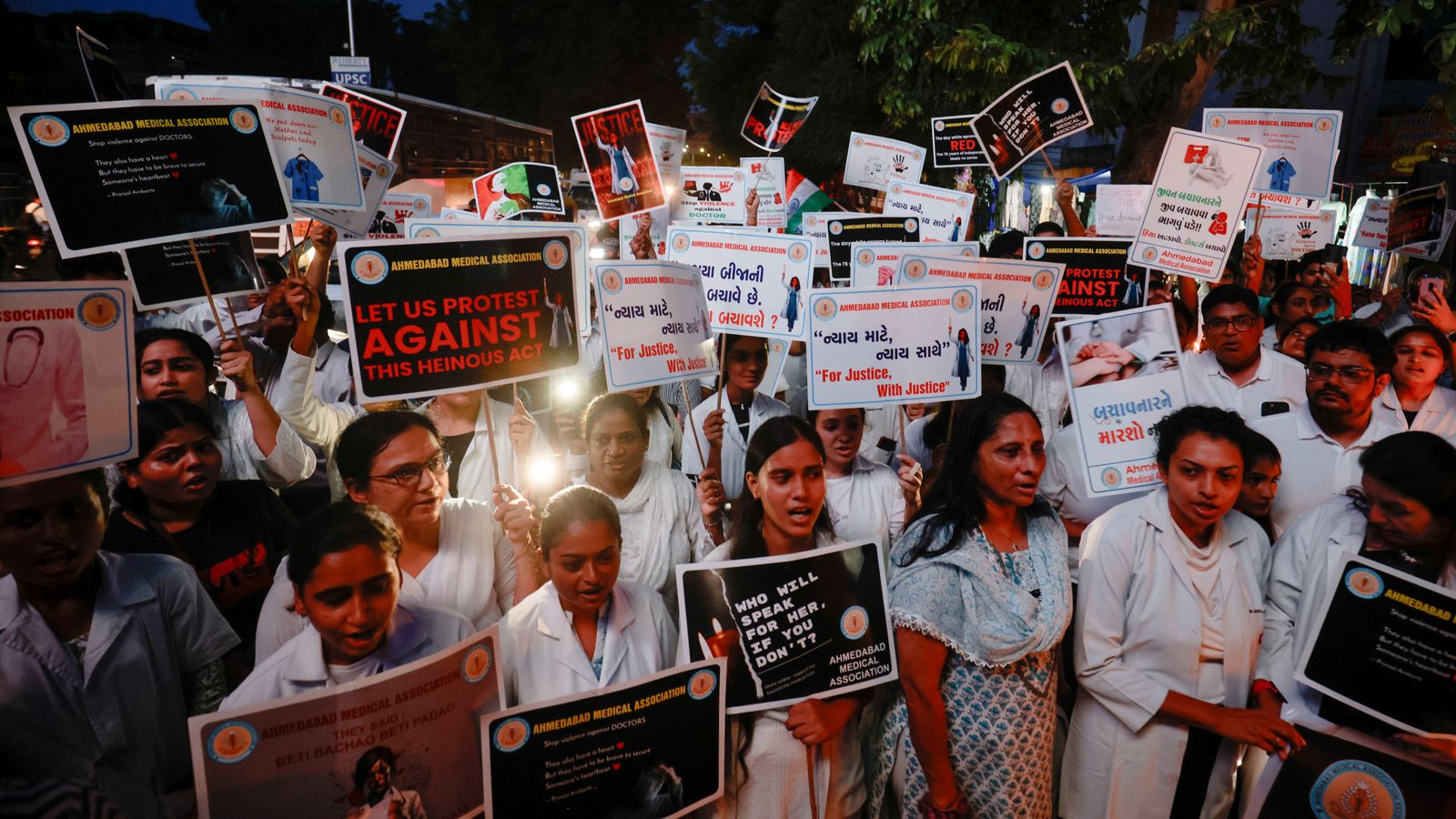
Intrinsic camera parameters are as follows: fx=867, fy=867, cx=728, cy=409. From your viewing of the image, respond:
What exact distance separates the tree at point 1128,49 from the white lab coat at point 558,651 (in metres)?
8.59

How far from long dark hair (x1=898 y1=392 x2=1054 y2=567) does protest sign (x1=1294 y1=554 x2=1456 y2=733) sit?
86 centimetres

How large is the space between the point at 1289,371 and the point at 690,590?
3.85m

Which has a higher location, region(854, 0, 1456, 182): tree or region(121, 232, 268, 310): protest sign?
region(854, 0, 1456, 182): tree

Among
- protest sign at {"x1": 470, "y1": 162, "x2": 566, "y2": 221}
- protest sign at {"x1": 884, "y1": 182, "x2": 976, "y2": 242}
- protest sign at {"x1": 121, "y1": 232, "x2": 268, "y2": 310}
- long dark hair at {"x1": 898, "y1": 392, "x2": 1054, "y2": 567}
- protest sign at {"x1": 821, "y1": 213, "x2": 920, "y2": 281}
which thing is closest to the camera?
long dark hair at {"x1": 898, "y1": 392, "x2": 1054, "y2": 567}

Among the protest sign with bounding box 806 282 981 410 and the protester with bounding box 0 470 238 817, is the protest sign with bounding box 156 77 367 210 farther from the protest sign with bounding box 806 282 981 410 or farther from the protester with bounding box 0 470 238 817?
the protest sign with bounding box 806 282 981 410

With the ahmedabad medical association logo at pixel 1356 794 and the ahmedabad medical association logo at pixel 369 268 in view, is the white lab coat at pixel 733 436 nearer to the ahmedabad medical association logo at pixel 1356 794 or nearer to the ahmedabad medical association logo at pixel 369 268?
the ahmedabad medical association logo at pixel 369 268

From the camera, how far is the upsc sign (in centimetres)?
1998

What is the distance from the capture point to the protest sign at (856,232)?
6613mm

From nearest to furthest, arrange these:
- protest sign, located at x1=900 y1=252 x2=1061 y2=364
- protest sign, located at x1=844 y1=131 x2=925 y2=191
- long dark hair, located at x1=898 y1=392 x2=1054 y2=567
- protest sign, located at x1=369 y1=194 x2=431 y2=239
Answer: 1. long dark hair, located at x1=898 y1=392 x2=1054 y2=567
2. protest sign, located at x1=900 y1=252 x2=1061 y2=364
3. protest sign, located at x1=369 y1=194 x2=431 y2=239
4. protest sign, located at x1=844 y1=131 x2=925 y2=191

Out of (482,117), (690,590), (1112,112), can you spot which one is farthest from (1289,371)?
(482,117)

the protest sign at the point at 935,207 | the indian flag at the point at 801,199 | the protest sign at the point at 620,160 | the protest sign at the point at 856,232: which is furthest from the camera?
the indian flag at the point at 801,199

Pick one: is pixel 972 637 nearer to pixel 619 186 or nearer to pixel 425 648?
pixel 425 648

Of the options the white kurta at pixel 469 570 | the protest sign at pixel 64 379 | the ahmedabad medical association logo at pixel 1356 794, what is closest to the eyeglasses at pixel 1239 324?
the ahmedabad medical association logo at pixel 1356 794

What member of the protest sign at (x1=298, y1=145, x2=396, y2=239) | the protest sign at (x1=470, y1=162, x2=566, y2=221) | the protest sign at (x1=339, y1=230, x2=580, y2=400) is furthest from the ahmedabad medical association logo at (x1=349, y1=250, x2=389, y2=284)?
the protest sign at (x1=470, y1=162, x2=566, y2=221)
